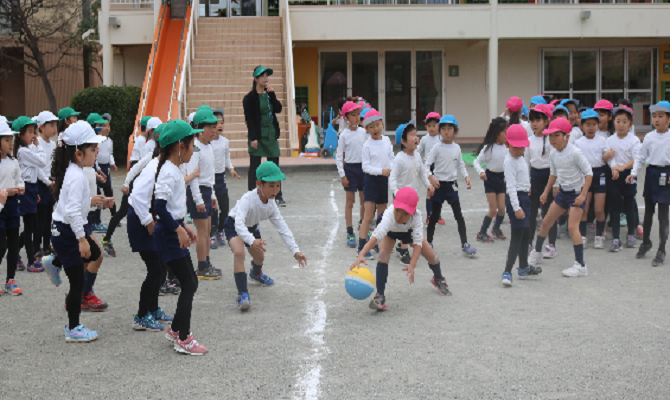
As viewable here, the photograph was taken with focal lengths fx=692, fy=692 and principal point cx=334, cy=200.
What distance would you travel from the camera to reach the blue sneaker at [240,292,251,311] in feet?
20.4

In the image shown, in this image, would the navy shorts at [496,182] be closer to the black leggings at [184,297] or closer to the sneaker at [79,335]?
the black leggings at [184,297]

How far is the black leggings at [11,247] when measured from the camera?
23.1ft

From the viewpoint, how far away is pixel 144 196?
527 centimetres

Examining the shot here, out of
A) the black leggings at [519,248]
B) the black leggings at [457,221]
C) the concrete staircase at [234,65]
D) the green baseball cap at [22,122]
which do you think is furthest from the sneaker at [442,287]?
the concrete staircase at [234,65]

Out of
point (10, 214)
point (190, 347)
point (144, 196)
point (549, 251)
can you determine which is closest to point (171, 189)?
point (144, 196)

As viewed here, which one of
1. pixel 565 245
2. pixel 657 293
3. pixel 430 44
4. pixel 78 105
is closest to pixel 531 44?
pixel 430 44

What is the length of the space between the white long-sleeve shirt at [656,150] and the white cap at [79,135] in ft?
20.5

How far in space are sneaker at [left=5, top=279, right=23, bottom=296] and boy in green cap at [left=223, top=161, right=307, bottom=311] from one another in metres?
2.24

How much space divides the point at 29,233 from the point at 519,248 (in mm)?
5469

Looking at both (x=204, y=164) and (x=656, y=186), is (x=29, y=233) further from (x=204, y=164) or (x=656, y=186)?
(x=656, y=186)

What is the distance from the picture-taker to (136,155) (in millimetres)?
10352

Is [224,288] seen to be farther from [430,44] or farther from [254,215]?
[430,44]

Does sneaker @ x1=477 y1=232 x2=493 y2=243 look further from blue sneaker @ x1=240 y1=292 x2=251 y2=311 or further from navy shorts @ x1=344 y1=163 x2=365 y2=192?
blue sneaker @ x1=240 y1=292 x2=251 y2=311

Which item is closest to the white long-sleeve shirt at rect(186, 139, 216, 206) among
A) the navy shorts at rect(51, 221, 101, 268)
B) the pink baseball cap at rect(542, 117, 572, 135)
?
the navy shorts at rect(51, 221, 101, 268)
